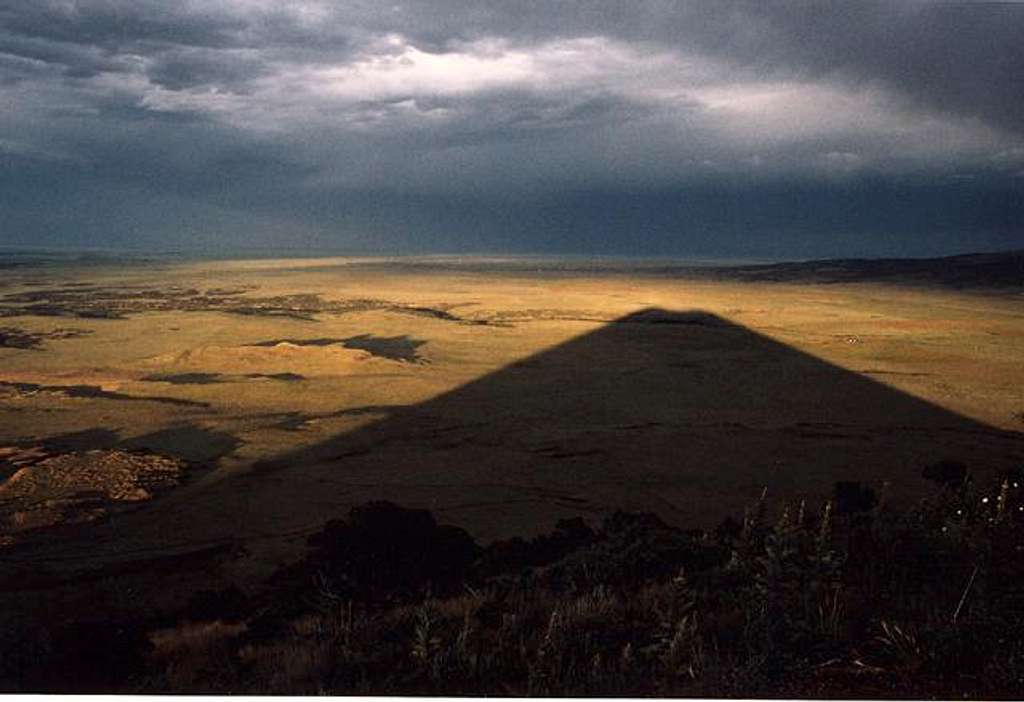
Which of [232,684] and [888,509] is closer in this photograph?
[232,684]

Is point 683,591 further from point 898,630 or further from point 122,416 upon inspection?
point 122,416

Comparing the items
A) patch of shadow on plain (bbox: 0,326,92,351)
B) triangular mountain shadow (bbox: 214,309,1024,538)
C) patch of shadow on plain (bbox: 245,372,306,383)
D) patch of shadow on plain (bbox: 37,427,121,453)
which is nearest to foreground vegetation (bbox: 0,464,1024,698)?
triangular mountain shadow (bbox: 214,309,1024,538)

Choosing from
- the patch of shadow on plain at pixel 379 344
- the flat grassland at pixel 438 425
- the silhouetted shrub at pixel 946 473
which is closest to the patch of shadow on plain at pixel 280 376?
the flat grassland at pixel 438 425

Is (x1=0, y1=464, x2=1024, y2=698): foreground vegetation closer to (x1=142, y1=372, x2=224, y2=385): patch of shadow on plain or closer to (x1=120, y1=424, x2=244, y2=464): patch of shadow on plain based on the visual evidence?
(x1=120, y1=424, x2=244, y2=464): patch of shadow on plain

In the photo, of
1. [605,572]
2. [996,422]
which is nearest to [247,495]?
[605,572]

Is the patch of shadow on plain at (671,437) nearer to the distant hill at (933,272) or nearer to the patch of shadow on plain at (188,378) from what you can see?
the patch of shadow on plain at (188,378)

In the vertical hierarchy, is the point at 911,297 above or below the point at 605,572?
above

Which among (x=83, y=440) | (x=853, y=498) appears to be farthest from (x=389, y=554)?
(x=83, y=440)

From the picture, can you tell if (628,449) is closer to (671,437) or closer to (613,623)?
(671,437)
